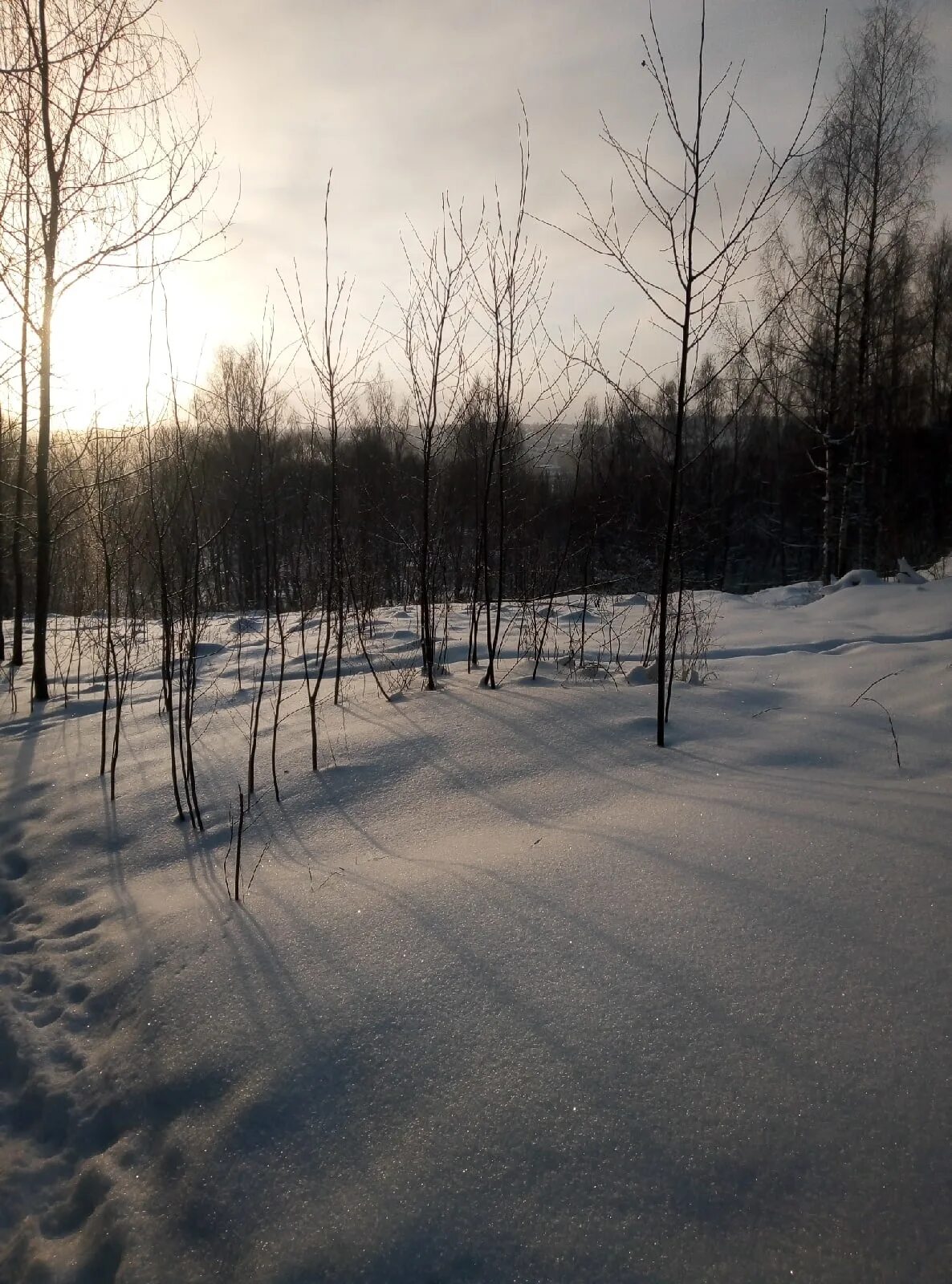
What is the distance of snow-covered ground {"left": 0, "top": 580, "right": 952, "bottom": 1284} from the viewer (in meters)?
1.14

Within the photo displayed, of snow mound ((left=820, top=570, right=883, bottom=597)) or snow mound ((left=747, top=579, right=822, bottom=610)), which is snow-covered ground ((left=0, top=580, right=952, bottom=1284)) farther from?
snow mound ((left=747, top=579, right=822, bottom=610))

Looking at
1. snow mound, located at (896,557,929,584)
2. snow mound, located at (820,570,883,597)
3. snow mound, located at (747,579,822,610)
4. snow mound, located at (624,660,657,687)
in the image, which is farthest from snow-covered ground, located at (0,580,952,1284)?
snow mound, located at (747,579,822,610)

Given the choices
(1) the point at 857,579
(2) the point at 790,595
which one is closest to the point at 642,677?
(1) the point at 857,579

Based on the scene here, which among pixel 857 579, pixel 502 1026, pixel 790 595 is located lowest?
pixel 502 1026

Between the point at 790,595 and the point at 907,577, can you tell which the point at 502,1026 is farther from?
the point at 790,595

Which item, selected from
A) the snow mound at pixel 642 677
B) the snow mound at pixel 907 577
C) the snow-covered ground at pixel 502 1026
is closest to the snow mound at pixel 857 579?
the snow mound at pixel 907 577

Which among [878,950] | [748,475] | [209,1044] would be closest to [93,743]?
[209,1044]

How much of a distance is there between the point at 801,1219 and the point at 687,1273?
202mm

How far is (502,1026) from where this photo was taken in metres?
1.54

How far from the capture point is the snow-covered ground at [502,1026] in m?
1.14

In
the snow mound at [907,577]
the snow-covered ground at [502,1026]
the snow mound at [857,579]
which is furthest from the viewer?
the snow mound at [857,579]

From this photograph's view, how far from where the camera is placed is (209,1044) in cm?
164

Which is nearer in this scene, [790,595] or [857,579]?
[857,579]

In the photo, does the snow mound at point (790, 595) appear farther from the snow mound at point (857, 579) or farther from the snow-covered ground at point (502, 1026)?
the snow-covered ground at point (502, 1026)
